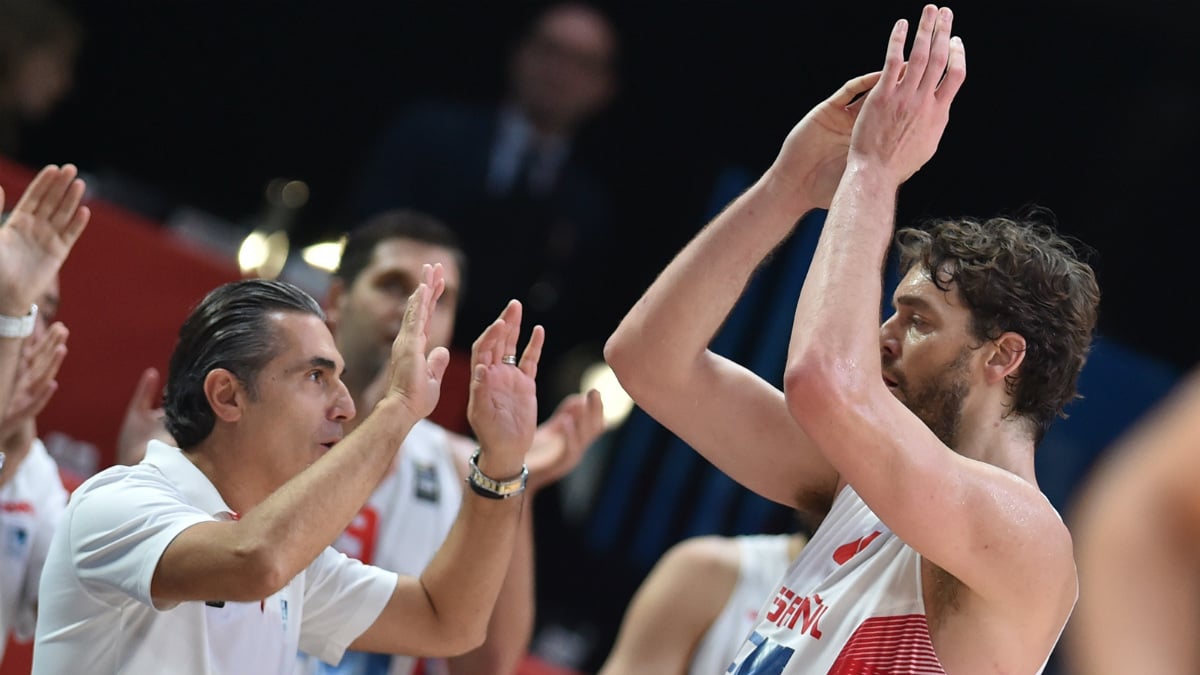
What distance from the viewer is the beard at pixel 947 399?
115 inches

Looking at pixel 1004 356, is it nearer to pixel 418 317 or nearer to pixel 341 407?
pixel 418 317

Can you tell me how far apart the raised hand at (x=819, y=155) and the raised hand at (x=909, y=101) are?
0.29 m

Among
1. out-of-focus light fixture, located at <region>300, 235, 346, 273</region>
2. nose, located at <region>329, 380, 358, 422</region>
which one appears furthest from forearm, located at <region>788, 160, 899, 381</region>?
out-of-focus light fixture, located at <region>300, 235, 346, 273</region>

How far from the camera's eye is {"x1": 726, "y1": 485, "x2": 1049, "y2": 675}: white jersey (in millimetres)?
2729

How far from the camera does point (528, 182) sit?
6793 millimetres

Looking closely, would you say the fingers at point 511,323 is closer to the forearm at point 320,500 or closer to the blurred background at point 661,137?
the forearm at point 320,500

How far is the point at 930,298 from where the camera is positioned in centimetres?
299

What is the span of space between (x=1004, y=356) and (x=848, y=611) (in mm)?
593

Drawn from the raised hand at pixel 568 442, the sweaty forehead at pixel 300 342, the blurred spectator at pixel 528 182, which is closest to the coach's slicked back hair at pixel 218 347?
the sweaty forehead at pixel 300 342

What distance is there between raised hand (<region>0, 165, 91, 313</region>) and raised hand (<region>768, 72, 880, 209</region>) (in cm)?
154

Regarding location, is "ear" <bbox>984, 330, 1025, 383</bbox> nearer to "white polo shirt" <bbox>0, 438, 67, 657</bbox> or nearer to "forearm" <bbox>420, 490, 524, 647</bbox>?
"forearm" <bbox>420, 490, 524, 647</bbox>

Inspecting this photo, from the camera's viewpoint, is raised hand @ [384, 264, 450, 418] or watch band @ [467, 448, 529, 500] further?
watch band @ [467, 448, 529, 500]

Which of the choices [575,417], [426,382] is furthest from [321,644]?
[575,417]

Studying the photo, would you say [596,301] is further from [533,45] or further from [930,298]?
[930,298]
